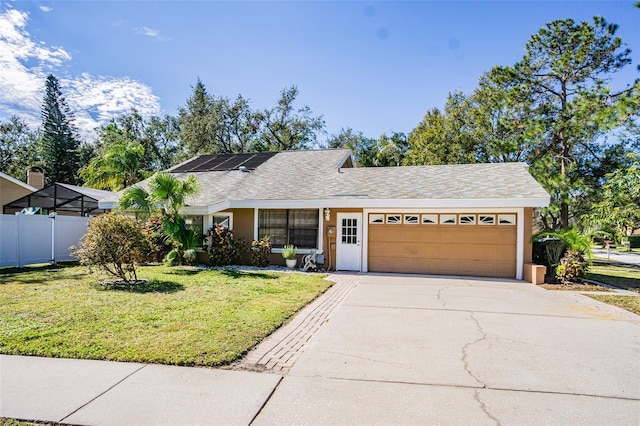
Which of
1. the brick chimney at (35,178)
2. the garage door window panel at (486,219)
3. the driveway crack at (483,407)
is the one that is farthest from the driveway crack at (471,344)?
the brick chimney at (35,178)

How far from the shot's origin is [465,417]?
10.1ft

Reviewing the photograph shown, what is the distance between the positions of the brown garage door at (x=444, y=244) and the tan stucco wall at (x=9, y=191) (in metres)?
21.6

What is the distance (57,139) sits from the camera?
1325 inches

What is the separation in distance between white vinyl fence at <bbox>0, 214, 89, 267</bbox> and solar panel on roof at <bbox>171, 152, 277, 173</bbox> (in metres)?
5.59

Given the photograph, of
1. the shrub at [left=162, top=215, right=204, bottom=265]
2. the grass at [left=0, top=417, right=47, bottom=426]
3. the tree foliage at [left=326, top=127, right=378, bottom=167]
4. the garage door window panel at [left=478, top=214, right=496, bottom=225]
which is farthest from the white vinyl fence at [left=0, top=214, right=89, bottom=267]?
the tree foliage at [left=326, top=127, right=378, bottom=167]

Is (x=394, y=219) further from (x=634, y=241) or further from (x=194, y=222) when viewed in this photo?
(x=634, y=241)

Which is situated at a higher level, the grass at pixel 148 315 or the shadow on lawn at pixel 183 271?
the grass at pixel 148 315

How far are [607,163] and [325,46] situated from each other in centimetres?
1532

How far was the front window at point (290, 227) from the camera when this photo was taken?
508 inches

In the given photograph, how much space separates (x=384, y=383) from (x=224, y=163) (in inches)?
631

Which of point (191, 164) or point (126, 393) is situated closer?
point (126, 393)

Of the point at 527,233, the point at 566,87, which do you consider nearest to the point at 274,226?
the point at 527,233

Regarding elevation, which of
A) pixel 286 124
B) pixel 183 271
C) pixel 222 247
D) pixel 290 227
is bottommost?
pixel 183 271

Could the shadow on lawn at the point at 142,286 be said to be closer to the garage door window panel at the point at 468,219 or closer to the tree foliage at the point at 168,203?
the tree foliage at the point at 168,203
